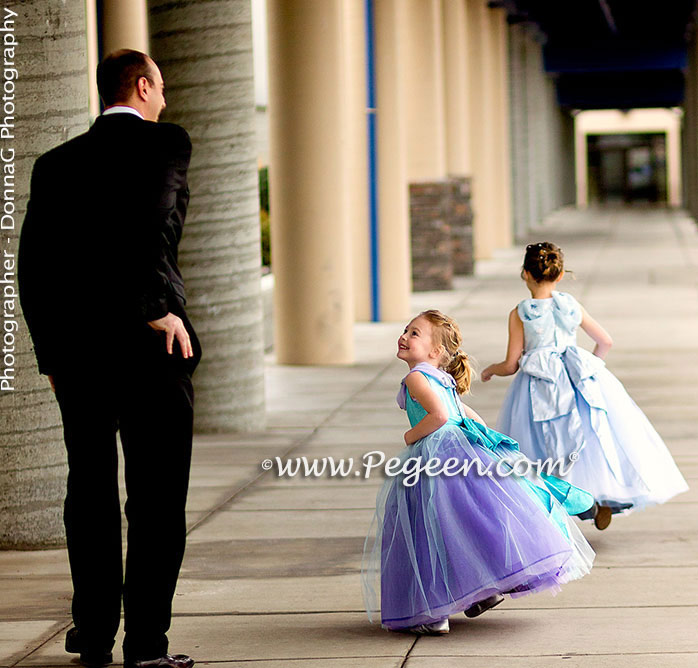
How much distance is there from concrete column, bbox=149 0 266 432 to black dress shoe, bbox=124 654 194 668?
16.2ft

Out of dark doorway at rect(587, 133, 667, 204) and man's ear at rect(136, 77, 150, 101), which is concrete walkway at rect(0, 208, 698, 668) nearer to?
man's ear at rect(136, 77, 150, 101)

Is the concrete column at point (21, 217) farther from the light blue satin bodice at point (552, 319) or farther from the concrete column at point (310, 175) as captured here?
the concrete column at point (310, 175)

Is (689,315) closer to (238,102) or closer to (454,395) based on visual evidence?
(238,102)

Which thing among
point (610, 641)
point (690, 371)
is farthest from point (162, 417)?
point (690, 371)

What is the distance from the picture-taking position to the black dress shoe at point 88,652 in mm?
4480

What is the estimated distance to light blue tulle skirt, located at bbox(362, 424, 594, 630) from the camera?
4.62 metres

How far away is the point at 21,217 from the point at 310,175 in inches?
260

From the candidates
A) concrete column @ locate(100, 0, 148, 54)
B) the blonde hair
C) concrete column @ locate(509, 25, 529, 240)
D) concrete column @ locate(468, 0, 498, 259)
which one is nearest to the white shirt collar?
the blonde hair

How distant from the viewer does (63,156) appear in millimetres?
A: 4352

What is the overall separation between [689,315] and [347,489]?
30.6 ft

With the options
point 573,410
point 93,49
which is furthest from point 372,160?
point 573,410

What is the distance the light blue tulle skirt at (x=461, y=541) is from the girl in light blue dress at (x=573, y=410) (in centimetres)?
127

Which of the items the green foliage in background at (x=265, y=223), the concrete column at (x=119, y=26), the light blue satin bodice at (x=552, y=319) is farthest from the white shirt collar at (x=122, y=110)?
the green foliage in background at (x=265, y=223)

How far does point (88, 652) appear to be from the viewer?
176 inches
